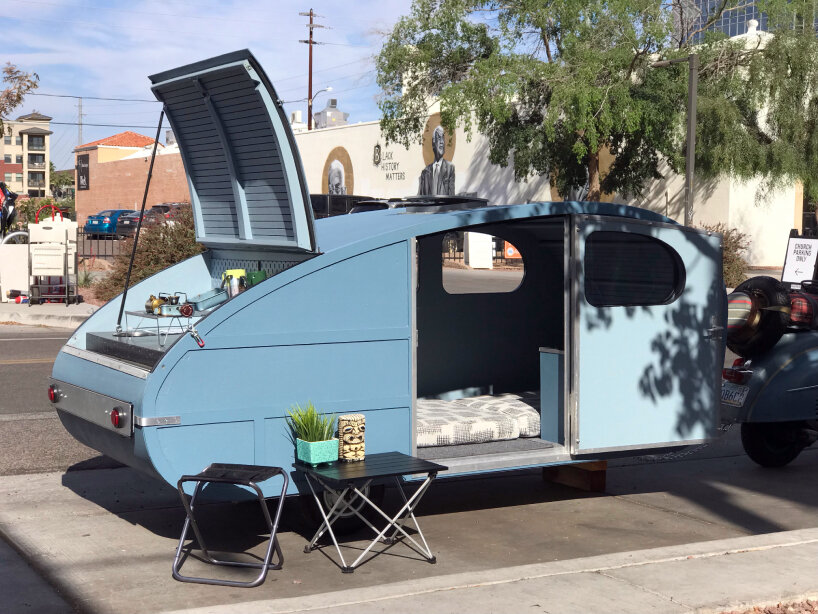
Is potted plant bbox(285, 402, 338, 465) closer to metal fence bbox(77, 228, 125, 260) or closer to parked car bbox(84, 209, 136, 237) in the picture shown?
metal fence bbox(77, 228, 125, 260)

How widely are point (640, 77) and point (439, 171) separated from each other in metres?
17.4

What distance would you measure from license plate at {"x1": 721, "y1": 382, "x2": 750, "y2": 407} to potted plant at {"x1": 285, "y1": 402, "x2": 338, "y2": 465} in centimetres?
350

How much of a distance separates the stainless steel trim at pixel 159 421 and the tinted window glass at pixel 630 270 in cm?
Answer: 281

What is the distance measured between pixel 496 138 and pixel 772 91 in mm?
8672

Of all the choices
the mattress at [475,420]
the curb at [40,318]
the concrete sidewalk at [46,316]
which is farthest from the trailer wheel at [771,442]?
the curb at [40,318]

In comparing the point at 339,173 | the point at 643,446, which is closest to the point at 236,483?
the point at 643,446

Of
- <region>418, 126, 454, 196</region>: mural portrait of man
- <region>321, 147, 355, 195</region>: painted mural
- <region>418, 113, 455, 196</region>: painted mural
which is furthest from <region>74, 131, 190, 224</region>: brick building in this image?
<region>418, 126, 454, 196</region>: mural portrait of man

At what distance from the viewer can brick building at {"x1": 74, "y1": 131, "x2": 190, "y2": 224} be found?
67.1 metres

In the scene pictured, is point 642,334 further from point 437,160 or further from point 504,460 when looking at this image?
point 437,160

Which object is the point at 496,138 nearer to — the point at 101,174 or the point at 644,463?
the point at 644,463

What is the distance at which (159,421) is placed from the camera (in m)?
5.42

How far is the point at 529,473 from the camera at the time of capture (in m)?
8.27

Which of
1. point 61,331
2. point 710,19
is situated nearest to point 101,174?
point 710,19

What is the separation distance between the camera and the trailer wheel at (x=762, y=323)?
26.2 feet
